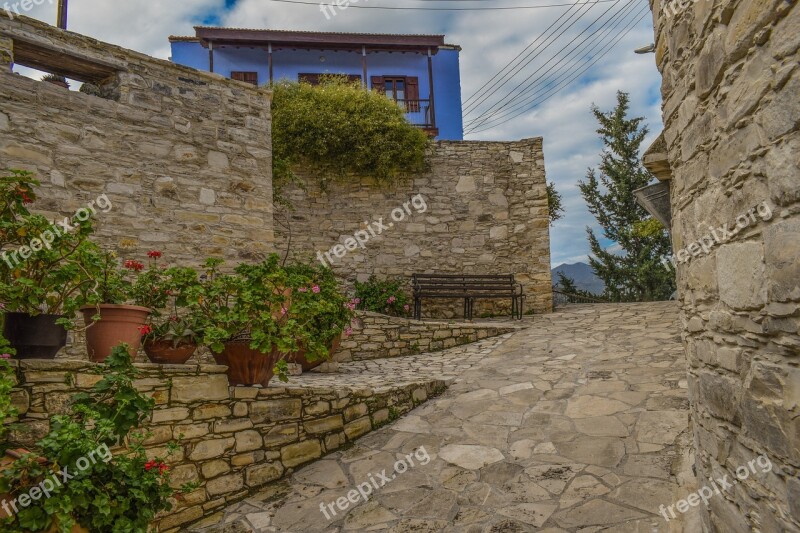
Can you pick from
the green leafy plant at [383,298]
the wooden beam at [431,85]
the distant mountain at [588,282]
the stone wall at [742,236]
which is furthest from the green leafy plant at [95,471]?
the distant mountain at [588,282]

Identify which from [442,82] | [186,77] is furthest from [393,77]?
→ [186,77]

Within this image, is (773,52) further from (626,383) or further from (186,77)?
(186,77)

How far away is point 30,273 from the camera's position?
304 cm

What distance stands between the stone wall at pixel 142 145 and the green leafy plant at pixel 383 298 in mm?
3170

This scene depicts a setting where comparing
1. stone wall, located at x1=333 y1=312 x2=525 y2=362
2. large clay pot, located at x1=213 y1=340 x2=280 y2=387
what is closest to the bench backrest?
stone wall, located at x1=333 y1=312 x2=525 y2=362

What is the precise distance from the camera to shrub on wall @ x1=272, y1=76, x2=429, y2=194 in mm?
9797

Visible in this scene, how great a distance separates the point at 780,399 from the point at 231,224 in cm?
567

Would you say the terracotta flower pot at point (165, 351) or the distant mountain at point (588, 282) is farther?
the distant mountain at point (588, 282)

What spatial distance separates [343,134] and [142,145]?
4555 mm

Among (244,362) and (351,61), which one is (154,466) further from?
(351,61)

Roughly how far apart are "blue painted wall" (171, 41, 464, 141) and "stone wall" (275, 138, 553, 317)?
486 centimetres

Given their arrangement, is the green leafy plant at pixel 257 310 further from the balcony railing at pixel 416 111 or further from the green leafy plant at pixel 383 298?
the balcony railing at pixel 416 111

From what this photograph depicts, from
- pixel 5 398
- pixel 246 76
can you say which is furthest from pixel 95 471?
pixel 246 76

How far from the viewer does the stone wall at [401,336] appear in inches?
293
